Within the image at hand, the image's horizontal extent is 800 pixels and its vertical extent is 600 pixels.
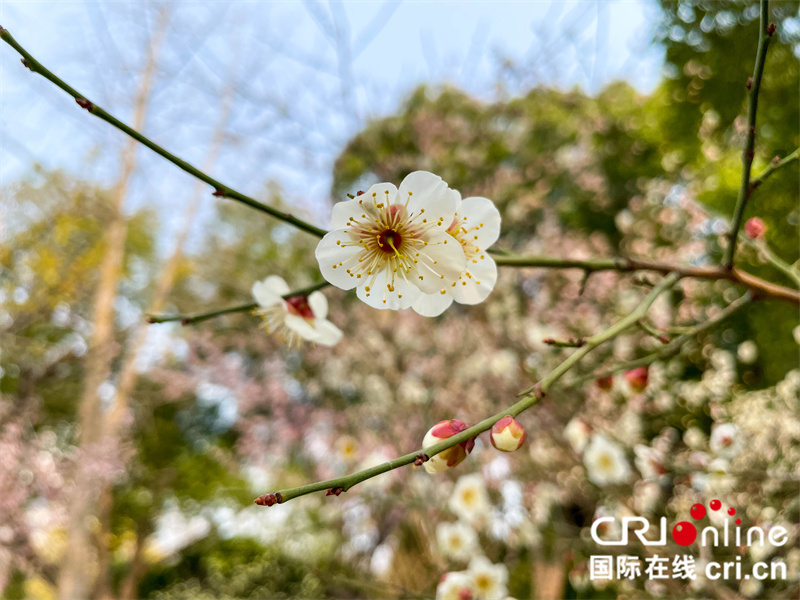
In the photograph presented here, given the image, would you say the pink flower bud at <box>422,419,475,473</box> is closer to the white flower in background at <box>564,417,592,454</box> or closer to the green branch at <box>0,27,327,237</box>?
the green branch at <box>0,27,327,237</box>

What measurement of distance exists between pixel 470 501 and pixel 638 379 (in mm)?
1230

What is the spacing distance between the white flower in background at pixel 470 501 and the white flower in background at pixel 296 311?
136 cm

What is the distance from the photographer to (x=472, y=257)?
1.48ft

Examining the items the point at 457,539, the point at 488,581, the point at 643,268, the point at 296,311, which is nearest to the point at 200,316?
the point at 296,311

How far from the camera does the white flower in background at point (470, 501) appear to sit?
175 cm

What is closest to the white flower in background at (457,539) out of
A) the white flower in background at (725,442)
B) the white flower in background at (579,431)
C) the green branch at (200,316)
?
the white flower in background at (579,431)

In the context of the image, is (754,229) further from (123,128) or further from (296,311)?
(123,128)

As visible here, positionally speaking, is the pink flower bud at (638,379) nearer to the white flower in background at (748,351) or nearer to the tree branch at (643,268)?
the tree branch at (643,268)

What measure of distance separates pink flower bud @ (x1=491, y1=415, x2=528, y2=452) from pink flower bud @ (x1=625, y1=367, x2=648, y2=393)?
15.3 inches

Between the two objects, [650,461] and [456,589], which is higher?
[650,461]

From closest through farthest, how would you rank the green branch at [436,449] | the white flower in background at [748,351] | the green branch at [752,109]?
the green branch at [436,449]
the green branch at [752,109]
the white flower in background at [748,351]

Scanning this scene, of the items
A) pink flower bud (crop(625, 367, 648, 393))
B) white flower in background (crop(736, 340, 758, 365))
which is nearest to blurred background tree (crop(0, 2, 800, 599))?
white flower in background (crop(736, 340, 758, 365))

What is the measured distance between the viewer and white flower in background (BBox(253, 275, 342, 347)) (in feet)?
1.77

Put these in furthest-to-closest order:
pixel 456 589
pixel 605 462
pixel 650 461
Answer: pixel 605 462
pixel 650 461
pixel 456 589
